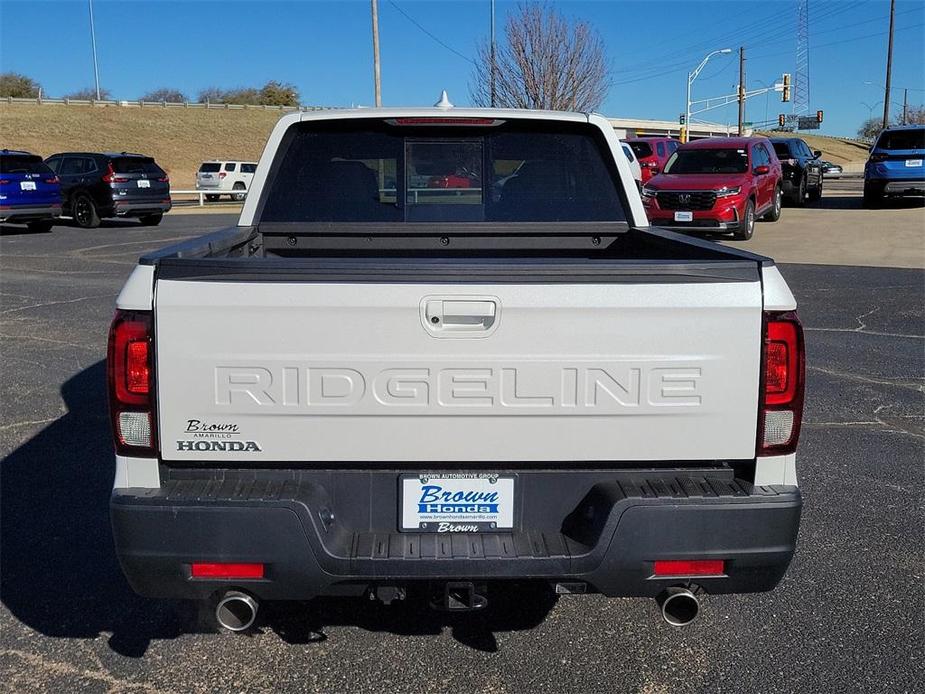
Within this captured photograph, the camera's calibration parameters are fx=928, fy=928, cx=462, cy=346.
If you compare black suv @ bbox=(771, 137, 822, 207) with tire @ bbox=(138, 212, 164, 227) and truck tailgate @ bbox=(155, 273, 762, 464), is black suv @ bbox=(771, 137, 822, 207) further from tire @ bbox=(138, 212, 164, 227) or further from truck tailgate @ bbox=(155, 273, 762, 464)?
truck tailgate @ bbox=(155, 273, 762, 464)

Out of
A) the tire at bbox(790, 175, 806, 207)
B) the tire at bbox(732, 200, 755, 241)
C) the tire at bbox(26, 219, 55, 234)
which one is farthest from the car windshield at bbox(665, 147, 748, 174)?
the tire at bbox(26, 219, 55, 234)

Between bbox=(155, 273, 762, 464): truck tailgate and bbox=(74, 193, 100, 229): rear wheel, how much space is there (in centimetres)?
2154

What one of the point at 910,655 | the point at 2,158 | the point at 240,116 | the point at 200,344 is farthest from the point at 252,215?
the point at 240,116

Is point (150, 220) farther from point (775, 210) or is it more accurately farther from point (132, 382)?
point (132, 382)

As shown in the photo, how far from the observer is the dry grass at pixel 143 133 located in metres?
61.4

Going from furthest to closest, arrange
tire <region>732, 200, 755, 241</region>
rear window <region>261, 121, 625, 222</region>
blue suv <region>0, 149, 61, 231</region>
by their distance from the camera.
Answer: blue suv <region>0, 149, 61, 231</region>
tire <region>732, 200, 755, 241</region>
rear window <region>261, 121, 625, 222</region>

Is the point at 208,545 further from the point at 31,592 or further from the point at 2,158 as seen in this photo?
the point at 2,158

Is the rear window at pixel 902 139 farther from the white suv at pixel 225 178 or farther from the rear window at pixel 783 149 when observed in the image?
the white suv at pixel 225 178

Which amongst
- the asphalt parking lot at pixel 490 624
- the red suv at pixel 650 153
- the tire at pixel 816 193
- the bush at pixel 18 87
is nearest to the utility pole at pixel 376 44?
the red suv at pixel 650 153

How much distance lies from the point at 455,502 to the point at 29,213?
20.3 m

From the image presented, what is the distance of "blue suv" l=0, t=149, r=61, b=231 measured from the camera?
792 inches

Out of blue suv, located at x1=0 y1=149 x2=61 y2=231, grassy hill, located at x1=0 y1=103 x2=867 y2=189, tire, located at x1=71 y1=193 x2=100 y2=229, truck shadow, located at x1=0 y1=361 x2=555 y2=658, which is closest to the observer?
truck shadow, located at x1=0 y1=361 x2=555 y2=658

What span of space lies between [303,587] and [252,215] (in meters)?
2.02

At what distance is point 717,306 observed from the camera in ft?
8.85
